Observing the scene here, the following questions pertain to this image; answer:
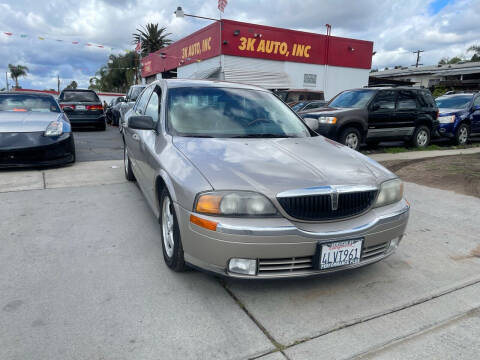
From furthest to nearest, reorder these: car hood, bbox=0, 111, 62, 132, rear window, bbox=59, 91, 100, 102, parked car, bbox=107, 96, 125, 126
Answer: parked car, bbox=107, 96, 125, 126 < rear window, bbox=59, 91, 100, 102 < car hood, bbox=0, 111, 62, 132

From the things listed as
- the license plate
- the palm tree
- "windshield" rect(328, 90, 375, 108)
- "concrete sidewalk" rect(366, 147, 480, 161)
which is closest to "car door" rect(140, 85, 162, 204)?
the license plate

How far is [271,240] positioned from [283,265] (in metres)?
0.22

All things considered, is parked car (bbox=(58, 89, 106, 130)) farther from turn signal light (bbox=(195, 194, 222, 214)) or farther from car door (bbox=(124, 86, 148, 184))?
turn signal light (bbox=(195, 194, 222, 214))

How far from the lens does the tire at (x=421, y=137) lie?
931 cm

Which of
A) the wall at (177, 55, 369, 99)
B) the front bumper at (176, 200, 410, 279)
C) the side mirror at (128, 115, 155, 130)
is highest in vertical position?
the wall at (177, 55, 369, 99)

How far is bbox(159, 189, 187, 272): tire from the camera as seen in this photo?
2.56m

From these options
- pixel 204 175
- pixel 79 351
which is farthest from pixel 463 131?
pixel 79 351

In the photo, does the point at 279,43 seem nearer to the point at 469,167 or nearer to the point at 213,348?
the point at 469,167

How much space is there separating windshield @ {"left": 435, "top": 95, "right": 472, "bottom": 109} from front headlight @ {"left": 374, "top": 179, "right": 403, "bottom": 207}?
9909 millimetres

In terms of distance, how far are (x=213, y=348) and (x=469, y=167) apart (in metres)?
6.58

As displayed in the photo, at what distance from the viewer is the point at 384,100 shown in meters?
8.69

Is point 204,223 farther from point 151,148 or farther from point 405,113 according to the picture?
point 405,113

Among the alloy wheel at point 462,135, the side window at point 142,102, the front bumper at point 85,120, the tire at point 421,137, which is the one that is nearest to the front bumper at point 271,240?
the side window at point 142,102

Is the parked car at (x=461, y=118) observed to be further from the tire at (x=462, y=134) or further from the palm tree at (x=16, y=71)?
the palm tree at (x=16, y=71)
